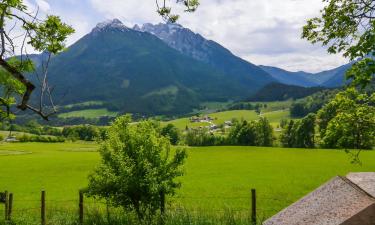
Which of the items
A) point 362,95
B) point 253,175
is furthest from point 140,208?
point 253,175

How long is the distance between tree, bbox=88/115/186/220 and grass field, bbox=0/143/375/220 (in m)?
8.85

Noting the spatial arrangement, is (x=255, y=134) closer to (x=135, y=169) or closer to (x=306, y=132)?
(x=306, y=132)

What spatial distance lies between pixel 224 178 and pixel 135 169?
139ft

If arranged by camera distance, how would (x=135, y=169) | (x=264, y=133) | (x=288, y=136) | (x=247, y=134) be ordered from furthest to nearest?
(x=247, y=134)
(x=264, y=133)
(x=288, y=136)
(x=135, y=169)

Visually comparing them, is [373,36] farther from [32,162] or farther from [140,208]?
[32,162]

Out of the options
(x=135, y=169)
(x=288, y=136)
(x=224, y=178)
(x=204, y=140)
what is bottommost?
(x=224, y=178)

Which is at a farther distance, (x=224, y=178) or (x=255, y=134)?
(x=255, y=134)

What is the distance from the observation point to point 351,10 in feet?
47.9

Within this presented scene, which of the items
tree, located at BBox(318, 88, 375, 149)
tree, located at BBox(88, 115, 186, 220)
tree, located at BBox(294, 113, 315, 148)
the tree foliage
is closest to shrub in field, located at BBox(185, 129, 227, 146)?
the tree foliage

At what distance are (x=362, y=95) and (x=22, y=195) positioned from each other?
44.9 meters

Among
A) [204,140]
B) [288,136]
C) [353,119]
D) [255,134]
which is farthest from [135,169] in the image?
[204,140]

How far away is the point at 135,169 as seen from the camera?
19.0 m

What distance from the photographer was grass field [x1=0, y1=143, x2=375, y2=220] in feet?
134

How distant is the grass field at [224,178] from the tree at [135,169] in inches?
349
